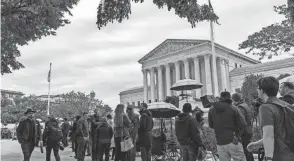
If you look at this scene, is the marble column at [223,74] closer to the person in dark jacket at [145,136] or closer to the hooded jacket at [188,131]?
the person in dark jacket at [145,136]

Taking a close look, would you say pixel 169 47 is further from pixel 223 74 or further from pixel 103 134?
pixel 103 134

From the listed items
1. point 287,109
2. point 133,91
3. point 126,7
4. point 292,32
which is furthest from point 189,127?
point 133,91

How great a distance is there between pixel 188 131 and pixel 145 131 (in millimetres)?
2061

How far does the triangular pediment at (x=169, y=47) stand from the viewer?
6406cm

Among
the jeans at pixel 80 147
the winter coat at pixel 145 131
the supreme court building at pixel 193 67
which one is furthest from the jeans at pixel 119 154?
the supreme court building at pixel 193 67

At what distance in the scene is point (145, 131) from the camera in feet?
27.3

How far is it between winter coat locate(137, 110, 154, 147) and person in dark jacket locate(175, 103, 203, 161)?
1.80 meters

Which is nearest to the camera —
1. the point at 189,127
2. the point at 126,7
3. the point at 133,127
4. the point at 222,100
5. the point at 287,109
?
the point at 287,109

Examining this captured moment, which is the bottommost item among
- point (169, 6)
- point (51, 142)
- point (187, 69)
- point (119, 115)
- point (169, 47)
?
point (51, 142)

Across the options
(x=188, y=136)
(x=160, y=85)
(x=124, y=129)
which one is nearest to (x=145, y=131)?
(x=124, y=129)

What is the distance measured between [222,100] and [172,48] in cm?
6288

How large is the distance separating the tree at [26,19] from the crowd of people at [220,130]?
345 cm

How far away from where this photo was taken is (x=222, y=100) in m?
5.39

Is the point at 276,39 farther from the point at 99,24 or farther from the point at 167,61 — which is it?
the point at 167,61
